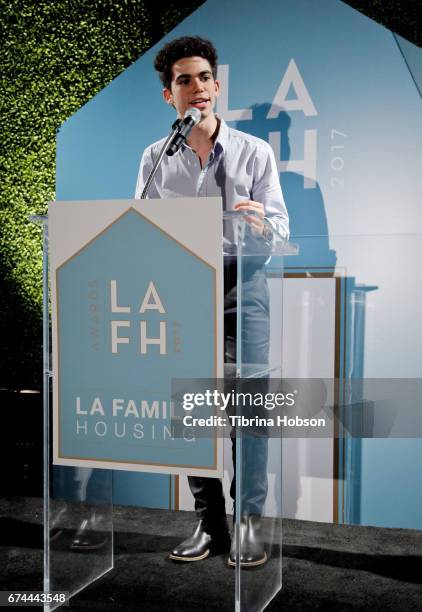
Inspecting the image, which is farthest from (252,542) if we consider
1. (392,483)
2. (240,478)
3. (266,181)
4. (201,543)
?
(266,181)

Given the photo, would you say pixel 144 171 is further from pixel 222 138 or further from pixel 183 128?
pixel 183 128

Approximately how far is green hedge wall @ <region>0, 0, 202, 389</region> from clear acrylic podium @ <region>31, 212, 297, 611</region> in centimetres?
153

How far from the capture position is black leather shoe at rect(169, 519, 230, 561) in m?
2.01

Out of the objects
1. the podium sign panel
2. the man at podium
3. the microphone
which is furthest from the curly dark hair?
the podium sign panel

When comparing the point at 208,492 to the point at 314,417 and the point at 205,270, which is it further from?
the point at 205,270

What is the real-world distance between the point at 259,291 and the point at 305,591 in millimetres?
886

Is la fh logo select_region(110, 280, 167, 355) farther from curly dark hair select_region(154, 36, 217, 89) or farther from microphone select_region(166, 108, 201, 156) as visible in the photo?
curly dark hair select_region(154, 36, 217, 89)

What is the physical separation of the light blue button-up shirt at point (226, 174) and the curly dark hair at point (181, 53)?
1.02 feet

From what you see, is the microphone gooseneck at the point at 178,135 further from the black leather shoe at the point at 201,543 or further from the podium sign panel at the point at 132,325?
the black leather shoe at the point at 201,543

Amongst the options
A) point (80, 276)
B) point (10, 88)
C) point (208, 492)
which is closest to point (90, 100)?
point (10, 88)

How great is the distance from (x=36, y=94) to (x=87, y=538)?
2.24m

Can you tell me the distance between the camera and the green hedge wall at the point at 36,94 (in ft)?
10.2

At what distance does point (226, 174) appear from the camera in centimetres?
245

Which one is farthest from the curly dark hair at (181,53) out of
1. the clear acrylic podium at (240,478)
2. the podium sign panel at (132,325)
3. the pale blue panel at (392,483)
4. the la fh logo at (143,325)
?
the pale blue panel at (392,483)
